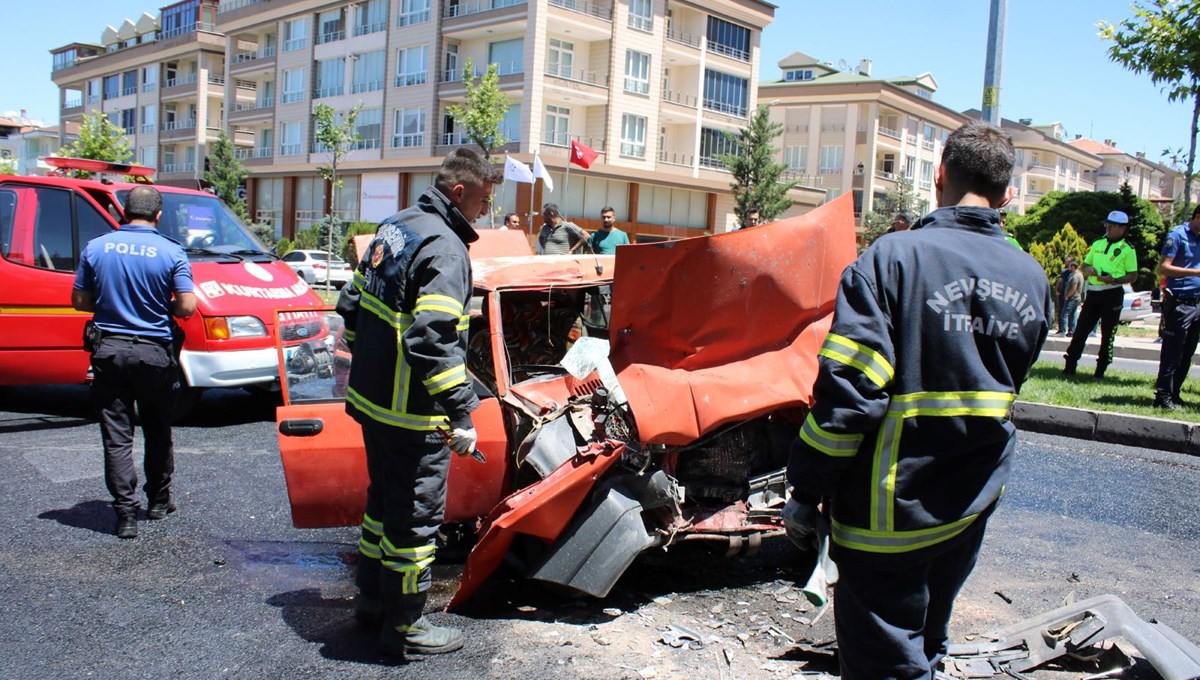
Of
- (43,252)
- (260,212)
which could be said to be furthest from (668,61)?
(43,252)

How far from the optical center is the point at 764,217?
4438 cm

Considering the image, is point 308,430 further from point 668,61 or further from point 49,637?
point 668,61

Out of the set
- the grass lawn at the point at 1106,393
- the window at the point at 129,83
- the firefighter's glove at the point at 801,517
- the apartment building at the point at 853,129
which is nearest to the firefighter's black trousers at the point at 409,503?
the firefighter's glove at the point at 801,517

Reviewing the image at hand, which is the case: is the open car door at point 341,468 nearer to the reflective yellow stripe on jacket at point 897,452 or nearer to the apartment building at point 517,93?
the reflective yellow stripe on jacket at point 897,452

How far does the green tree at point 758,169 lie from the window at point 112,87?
162 ft

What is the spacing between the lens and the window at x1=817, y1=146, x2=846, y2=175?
6038cm

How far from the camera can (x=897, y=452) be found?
2.40 meters

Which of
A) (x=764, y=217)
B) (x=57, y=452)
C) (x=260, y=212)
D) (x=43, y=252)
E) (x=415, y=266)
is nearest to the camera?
(x=415, y=266)

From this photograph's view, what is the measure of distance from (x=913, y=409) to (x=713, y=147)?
154 feet

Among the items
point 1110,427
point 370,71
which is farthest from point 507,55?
point 1110,427

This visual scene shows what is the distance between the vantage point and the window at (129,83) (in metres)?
66.9

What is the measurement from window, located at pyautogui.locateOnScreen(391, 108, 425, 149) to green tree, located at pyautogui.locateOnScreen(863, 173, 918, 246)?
2459 centimetres

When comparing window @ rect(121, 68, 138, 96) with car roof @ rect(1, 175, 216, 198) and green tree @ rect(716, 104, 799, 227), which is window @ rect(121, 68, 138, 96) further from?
car roof @ rect(1, 175, 216, 198)

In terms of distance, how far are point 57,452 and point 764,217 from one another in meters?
40.0
